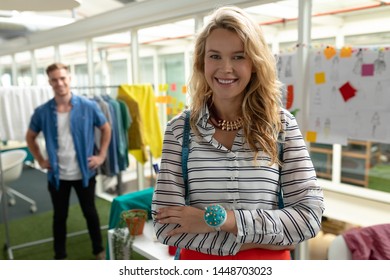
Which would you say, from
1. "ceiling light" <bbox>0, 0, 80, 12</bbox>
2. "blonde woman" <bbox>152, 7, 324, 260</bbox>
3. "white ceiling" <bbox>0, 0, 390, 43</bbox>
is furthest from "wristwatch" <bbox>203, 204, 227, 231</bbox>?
"white ceiling" <bbox>0, 0, 390, 43</bbox>

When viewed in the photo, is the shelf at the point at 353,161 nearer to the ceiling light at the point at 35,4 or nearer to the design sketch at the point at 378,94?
the design sketch at the point at 378,94

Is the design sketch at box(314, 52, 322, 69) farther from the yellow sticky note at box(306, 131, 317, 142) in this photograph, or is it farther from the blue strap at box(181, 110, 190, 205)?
the blue strap at box(181, 110, 190, 205)

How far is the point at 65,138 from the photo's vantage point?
2.14m

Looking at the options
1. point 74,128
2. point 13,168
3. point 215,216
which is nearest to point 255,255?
point 215,216

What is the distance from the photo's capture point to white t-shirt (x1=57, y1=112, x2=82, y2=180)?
2135mm

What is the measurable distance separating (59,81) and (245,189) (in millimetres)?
1621

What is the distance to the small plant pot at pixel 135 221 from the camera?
1569mm

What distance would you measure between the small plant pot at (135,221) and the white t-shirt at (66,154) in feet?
2.27

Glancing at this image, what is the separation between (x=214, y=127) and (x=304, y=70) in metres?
1.13

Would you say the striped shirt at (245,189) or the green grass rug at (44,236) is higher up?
the striped shirt at (245,189)

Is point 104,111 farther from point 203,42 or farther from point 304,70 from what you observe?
point 203,42

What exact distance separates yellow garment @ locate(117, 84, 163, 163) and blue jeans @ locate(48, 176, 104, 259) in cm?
53

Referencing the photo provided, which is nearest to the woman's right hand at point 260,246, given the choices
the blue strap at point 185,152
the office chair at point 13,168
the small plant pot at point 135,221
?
the blue strap at point 185,152
